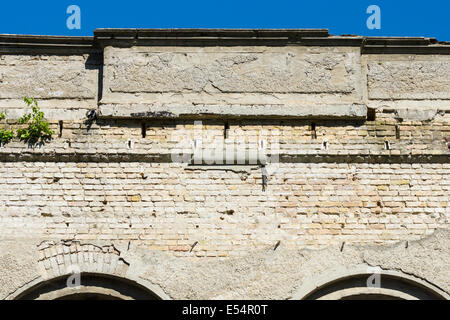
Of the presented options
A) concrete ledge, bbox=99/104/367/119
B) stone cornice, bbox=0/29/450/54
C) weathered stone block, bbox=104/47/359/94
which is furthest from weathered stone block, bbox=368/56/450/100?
concrete ledge, bbox=99/104/367/119

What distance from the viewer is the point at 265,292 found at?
760 centimetres

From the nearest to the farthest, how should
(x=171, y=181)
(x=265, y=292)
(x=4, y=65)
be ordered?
(x=265, y=292) < (x=171, y=181) < (x=4, y=65)

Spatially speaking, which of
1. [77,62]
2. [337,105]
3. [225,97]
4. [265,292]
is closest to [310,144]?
[337,105]

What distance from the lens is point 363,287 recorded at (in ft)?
25.2

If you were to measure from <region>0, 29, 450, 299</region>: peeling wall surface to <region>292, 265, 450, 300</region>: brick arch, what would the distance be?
15 mm

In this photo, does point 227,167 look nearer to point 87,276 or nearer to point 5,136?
point 87,276

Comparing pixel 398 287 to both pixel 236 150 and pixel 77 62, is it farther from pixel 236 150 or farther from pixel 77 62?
pixel 77 62

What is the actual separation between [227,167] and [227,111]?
69 cm

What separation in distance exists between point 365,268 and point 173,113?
2.74 m

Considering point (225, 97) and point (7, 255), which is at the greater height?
point (225, 97)

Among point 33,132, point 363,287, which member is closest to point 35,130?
point 33,132

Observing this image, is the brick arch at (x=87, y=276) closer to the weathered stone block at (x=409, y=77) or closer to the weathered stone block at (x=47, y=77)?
the weathered stone block at (x=47, y=77)

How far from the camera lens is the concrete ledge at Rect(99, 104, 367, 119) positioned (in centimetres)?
851

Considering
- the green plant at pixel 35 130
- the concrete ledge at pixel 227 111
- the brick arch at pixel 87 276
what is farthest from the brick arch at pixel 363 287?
the green plant at pixel 35 130
